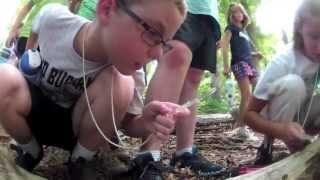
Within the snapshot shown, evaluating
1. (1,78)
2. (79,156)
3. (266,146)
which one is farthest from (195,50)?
(1,78)

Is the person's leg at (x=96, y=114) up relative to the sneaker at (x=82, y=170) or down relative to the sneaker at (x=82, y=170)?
up

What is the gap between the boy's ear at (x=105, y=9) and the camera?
151 cm

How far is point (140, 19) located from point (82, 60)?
30 centimetres

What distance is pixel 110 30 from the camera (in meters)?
1.54

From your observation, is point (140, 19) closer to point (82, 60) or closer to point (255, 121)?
point (82, 60)

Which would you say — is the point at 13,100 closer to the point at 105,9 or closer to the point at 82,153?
the point at 82,153

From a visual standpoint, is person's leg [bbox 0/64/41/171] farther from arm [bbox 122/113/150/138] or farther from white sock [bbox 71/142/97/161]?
arm [bbox 122/113/150/138]

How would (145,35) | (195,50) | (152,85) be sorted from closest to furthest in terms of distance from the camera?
(145,35) → (152,85) → (195,50)

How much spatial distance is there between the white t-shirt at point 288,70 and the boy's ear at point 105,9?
2.55 ft

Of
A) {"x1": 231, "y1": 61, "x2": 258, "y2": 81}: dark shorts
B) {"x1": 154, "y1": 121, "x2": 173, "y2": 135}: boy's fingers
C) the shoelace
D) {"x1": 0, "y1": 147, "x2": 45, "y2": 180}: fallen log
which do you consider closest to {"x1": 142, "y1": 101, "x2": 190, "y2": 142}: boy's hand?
{"x1": 154, "y1": 121, "x2": 173, "y2": 135}: boy's fingers

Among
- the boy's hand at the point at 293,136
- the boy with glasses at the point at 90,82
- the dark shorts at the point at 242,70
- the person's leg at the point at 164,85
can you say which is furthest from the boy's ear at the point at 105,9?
the dark shorts at the point at 242,70

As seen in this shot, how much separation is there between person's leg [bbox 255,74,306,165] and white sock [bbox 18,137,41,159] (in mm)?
885

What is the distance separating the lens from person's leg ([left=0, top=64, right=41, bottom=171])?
1629 mm

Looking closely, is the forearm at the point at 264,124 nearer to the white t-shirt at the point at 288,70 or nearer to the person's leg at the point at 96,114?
the white t-shirt at the point at 288,70
